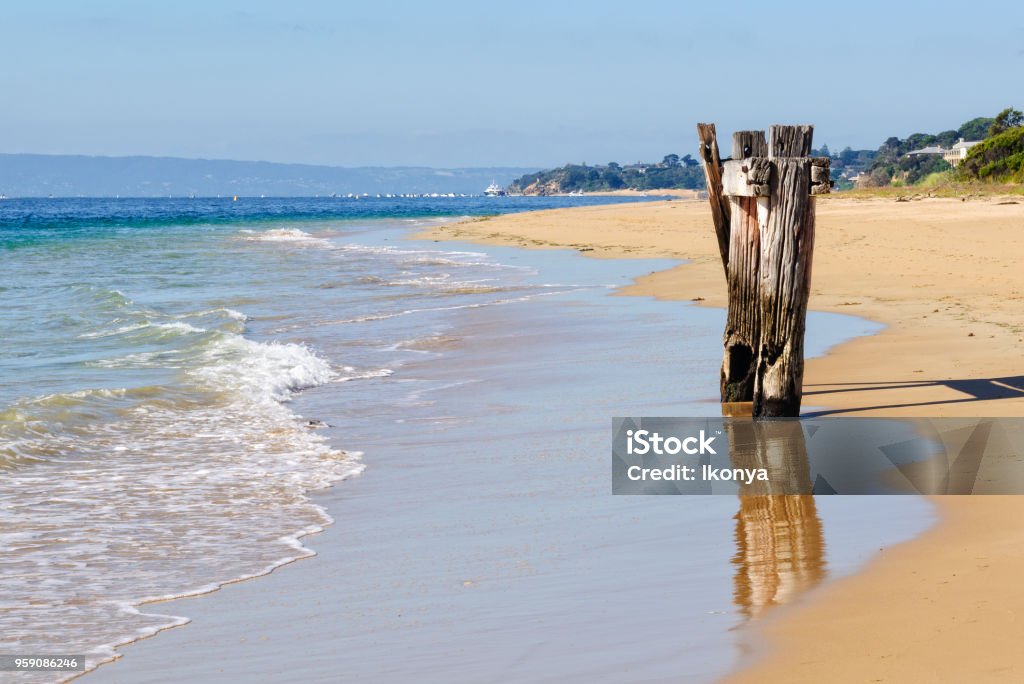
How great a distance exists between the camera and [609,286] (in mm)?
18500

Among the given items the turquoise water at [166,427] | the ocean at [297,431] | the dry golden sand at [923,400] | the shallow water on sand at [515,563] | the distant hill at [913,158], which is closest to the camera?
the dry golden sand at [923,400]

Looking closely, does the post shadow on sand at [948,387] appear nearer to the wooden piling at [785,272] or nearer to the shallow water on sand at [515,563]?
the wooden piling at [785,272]

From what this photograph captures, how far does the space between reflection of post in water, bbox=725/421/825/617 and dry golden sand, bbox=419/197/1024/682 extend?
19 cm

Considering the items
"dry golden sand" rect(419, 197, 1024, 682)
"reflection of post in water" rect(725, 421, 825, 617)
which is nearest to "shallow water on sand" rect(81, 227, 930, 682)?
"reflection of post in water" rect(725, 421, 825, 617)

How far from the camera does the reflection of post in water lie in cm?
429

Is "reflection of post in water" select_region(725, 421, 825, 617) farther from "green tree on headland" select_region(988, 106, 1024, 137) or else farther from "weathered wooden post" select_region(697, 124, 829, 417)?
"green tree on headland" select_region(988, 106, 1024, 137)

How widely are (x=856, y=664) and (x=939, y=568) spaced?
3.59ft

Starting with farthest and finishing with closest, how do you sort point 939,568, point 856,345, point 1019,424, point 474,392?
point 856,345
point 474,392
point 1019,424
point 939,568

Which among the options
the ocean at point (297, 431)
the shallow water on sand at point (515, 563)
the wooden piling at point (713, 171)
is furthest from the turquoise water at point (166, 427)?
the wooden piling at point (713, 171)

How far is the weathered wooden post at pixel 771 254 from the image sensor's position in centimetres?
684

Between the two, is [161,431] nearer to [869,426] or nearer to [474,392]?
[474,392]

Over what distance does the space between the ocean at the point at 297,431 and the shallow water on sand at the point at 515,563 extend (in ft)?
0.11

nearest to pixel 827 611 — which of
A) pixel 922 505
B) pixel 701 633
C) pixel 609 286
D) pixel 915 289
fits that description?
pixel 701 633

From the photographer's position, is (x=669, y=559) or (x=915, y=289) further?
(x=915, y=289)
